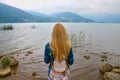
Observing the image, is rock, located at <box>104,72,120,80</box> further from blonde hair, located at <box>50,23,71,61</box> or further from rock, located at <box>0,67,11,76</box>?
rock, located at <box>0,67,11,76</box>

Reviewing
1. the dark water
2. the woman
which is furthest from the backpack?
the dark water

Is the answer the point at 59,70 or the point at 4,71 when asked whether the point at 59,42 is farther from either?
the point at 4,71

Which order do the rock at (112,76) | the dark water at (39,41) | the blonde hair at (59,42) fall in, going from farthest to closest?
the dark water at (39,41) → the rock at (112,76) → the blonde hair at (59,42)

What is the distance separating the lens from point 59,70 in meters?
4.72

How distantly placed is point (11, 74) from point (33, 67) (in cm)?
248

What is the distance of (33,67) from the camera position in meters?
14.3

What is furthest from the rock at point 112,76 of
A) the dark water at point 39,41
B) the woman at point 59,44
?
the dark water at point 39,41

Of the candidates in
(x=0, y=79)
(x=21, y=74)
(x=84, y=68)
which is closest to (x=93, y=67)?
(x=84, y=68)

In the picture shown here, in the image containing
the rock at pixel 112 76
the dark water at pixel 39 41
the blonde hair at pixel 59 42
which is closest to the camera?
the blonde hair at pixel 59 42

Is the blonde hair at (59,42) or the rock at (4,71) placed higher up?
the blonde hair at (59,42)

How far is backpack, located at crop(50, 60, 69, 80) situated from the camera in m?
4.69

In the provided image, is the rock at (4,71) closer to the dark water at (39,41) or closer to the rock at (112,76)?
the rock at (112,76)

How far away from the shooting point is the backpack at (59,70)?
4693 millimetres

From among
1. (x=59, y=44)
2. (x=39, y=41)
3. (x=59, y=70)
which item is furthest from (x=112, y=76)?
(x=39, y=41)
